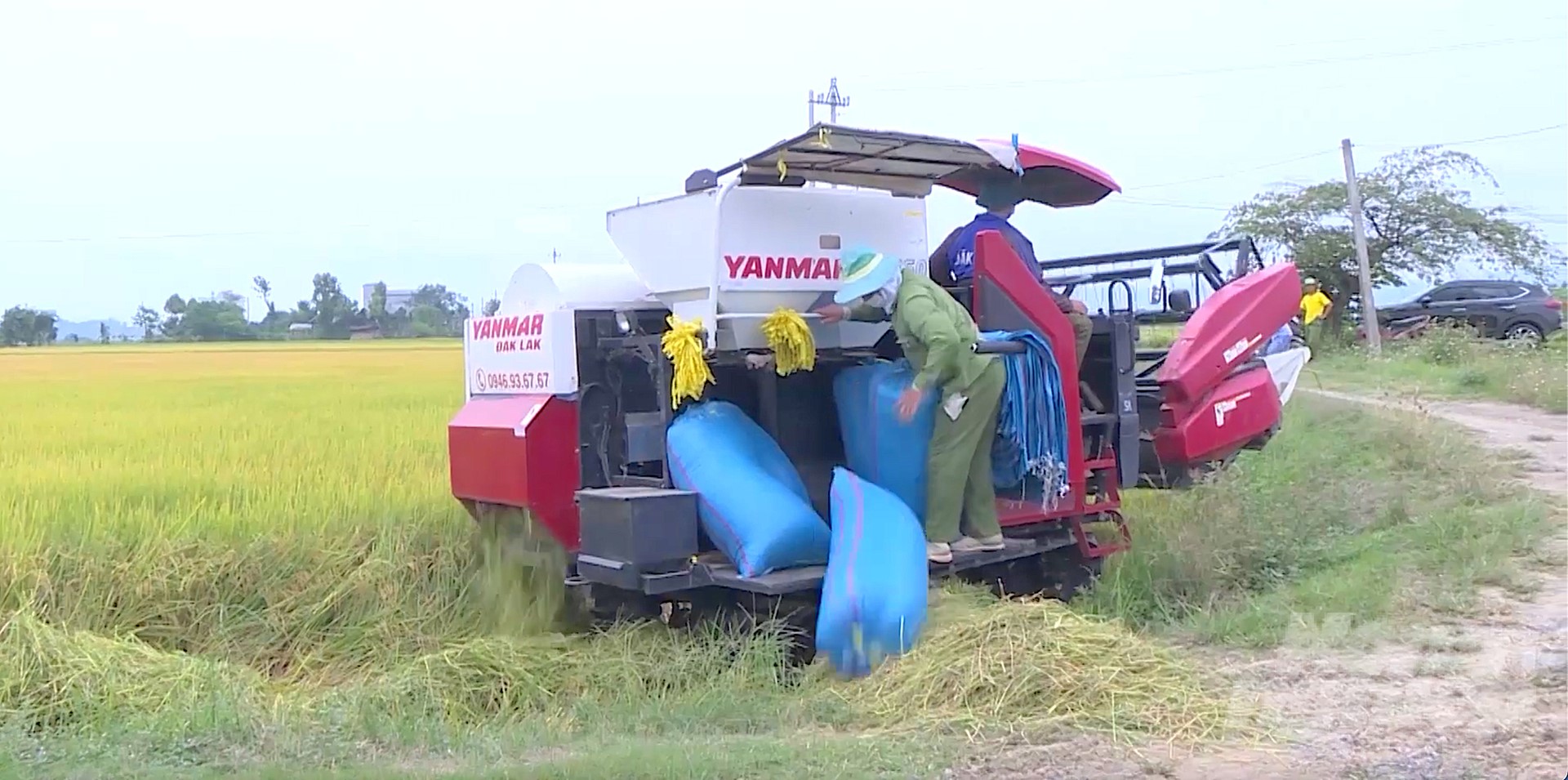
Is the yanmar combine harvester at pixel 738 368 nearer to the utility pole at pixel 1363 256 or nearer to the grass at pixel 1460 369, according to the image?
the grass at pixel 1460 369

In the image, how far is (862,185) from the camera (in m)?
7.94

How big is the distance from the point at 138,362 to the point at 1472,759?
1455cm

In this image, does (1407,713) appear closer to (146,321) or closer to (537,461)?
(537,461)

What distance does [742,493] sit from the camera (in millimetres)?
6797

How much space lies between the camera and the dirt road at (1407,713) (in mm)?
4953

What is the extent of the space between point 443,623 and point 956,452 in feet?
8.93

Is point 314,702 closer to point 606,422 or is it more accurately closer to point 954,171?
point 606,422

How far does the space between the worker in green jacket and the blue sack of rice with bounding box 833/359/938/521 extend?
0.19 ft

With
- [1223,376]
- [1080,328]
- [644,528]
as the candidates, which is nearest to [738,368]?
[644,528]

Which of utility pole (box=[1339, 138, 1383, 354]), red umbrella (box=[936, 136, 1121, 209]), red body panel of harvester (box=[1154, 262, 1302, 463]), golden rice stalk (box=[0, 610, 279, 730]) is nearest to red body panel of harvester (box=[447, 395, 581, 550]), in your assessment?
golden rice stalk (box=[0, 610, 279, 730])

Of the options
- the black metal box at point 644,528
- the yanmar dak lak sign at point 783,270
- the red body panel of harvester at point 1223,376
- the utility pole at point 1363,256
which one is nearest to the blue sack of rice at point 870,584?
the black metal box at point 644,528

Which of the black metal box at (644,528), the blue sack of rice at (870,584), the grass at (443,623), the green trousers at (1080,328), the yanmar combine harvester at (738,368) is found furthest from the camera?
the green trousers at (1080,328)

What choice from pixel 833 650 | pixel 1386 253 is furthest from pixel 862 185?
pixel 1386 253

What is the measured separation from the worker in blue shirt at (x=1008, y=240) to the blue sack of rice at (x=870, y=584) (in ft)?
5.61
